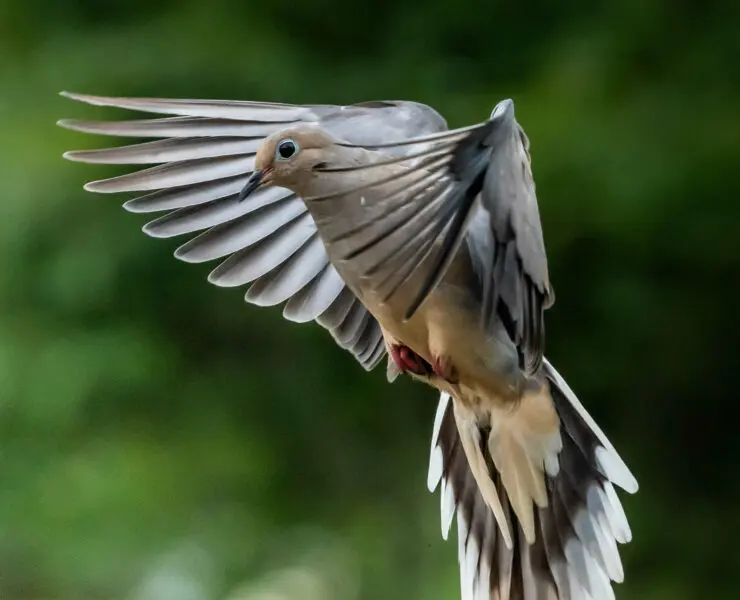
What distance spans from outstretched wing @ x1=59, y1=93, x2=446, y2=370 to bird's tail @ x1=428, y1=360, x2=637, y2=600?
151mm

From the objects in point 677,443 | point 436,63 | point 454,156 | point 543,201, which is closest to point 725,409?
point 677,443

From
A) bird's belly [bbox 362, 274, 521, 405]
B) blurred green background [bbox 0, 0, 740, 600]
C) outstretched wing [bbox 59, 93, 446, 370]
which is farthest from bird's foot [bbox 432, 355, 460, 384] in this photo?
blurred green background [bbox 0, 0, 740, 600]

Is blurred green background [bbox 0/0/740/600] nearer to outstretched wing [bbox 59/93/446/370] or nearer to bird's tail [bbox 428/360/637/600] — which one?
bird's tail [bbox 428/360/637/600]

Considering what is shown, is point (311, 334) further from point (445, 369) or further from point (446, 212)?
point (446, 212)

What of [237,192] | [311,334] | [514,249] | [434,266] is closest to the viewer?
[434,266]

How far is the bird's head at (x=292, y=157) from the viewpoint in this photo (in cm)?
60

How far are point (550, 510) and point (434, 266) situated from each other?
1.29 ft

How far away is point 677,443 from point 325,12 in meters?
0.70

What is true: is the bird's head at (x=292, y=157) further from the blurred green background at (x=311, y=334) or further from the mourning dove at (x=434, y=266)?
the blurred green background at (x=311, y=334)

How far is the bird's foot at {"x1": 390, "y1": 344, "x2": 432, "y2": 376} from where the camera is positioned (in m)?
0.72

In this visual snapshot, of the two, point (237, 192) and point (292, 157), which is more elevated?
point (237, 192)

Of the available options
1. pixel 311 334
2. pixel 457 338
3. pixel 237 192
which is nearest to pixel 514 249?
pixel 457 338

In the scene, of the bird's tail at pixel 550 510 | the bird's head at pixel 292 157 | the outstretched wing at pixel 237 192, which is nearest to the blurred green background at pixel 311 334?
the bird's tail at pixel 550 510

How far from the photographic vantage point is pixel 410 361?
2.36 ft
